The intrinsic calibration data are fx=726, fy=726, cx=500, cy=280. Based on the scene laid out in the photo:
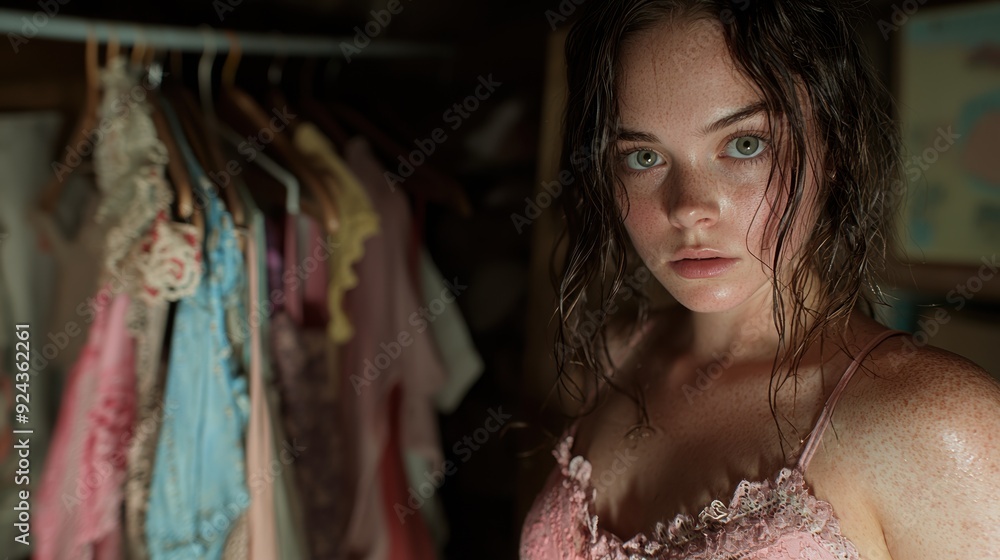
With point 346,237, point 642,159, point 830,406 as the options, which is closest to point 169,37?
point 346,237

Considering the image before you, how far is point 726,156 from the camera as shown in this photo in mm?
708

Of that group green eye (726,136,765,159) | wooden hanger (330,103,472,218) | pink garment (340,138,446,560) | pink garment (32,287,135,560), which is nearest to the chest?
green eye (726,136,765,159)

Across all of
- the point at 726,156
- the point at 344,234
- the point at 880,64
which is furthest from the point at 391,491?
the point at 880,64

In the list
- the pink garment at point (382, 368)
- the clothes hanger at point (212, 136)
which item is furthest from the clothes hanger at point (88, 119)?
the pink garment at point (382, 368)

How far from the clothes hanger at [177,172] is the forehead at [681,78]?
0.64 m

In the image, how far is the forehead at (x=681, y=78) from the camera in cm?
68

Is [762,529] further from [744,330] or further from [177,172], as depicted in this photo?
[177,172]

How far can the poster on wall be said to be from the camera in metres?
1.08

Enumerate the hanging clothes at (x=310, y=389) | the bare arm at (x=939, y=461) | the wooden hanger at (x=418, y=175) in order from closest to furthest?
the bare arm at (x=939, y=461) < the hanging clothes at (x=310, y=389) < the wooden hanger at (x=418, y=175)

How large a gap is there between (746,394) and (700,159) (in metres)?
0.27

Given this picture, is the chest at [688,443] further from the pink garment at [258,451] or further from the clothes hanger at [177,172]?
the clothes hanger at [177,172]

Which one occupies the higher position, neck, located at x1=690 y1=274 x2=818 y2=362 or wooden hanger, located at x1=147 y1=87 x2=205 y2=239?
wooden hanger, located at x1=147 y1=87 x2=205 y2=239

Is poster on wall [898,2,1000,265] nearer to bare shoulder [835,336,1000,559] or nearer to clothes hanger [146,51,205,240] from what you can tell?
bare shoulder [835,336,1000,559]

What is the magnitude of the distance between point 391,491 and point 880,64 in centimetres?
111
